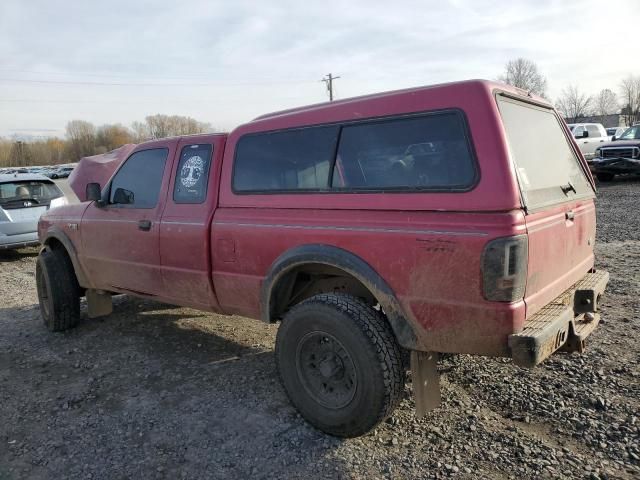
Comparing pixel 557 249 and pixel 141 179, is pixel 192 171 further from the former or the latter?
pixel 557 249

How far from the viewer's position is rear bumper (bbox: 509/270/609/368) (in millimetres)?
2434

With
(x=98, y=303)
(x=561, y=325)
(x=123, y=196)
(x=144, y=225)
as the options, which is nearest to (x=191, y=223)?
(x=144, y=225)

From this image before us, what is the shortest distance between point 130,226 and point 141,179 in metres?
0.45

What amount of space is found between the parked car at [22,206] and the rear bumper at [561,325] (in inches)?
372

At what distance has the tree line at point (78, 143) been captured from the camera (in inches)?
3170

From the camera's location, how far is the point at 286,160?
3.48m

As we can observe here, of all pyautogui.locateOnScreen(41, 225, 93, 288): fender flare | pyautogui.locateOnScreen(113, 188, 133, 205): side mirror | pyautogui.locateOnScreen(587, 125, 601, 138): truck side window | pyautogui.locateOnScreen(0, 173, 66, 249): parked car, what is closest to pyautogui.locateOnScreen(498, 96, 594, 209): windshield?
pyautogui.locateOnScreen(113, 188, 133, 205): side mirror

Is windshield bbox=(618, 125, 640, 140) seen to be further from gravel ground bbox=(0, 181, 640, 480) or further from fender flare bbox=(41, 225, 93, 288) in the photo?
fender flare bbox=(41, 225, 93, 288)

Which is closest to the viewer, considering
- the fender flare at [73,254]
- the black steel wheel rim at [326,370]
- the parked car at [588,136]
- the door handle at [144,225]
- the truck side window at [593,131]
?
the black steel wheel rim at [326,370]

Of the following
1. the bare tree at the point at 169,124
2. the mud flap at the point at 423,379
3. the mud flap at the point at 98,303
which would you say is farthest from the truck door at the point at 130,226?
the bare tree at the point at 169,124

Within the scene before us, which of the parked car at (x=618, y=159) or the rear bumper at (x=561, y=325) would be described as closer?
the rear bumper at (x=561, y=325)

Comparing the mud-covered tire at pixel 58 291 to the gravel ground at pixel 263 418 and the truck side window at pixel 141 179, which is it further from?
the truck side window at pixel 141 179

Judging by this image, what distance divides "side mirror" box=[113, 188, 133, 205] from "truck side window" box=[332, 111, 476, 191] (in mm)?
2382

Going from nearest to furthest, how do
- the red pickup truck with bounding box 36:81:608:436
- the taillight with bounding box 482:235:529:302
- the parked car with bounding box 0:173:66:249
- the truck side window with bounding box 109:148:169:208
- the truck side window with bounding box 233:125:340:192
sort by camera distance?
the taillight with bounding box 482:235:529:302 → the red pickup truck with bounding box 36:81:608:436 → the truck side window with bounding box 233:125:340:192 → the truck side window with bounding box 109:148:169:208 → the parked car with bounding box 0:173:66:249
